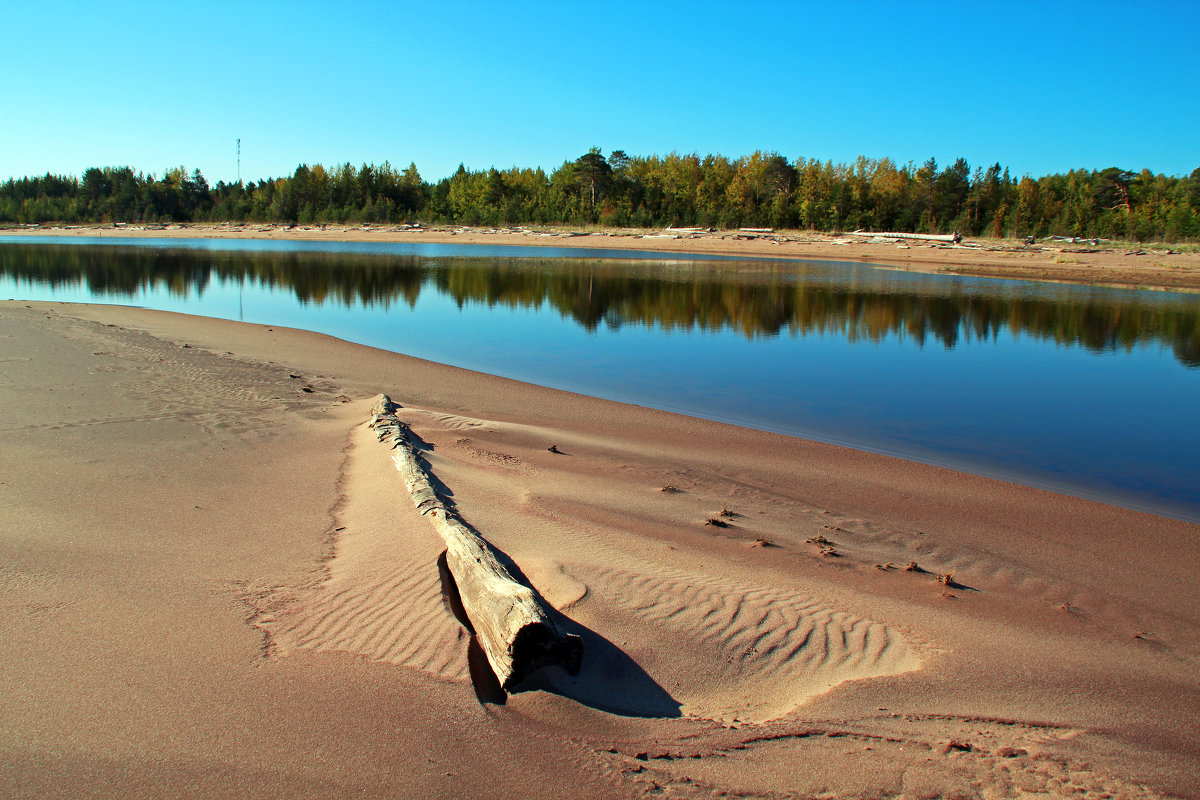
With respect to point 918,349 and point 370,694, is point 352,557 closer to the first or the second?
point 370,694

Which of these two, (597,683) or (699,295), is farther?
(699,295)

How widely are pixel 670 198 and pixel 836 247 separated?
3220 centimetres

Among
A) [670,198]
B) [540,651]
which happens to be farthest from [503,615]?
[670,198]

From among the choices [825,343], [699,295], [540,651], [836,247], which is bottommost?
[540,651]

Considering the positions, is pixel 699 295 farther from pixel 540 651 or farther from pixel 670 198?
pixel 670 198

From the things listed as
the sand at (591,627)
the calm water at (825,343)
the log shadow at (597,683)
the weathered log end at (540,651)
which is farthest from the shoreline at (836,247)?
the weathered log end at (540,651)

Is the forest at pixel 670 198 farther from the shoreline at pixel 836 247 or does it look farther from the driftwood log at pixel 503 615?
the driftwood log at pixel 503 615

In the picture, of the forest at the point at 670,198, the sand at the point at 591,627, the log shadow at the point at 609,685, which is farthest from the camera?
the forest at the point at 670,198

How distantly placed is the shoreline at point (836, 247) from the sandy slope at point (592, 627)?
3079 centimetres

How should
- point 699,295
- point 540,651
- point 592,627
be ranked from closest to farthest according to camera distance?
1. point 540,651
2. point 592,627
3. point 699,295

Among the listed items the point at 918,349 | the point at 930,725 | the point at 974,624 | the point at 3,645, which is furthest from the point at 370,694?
the point at 918,349

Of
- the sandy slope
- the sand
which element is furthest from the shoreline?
the sand

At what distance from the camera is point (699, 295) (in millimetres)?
25172

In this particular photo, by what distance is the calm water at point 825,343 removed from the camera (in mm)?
9266
